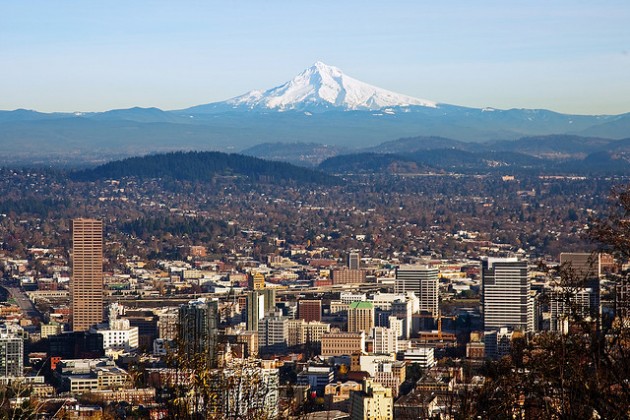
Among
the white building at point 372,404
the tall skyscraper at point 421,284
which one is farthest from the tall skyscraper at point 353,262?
the white building at point 372,404

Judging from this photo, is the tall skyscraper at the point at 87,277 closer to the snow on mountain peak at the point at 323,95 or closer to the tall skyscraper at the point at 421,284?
the tall skyscraper at the point at 421,284

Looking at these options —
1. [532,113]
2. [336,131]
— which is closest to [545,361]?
[336,131]

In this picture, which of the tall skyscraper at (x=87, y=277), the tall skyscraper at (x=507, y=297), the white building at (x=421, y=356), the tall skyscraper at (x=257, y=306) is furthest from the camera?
the tall skyscraper at (x=87, y=277)

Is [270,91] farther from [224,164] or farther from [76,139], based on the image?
[224,164]

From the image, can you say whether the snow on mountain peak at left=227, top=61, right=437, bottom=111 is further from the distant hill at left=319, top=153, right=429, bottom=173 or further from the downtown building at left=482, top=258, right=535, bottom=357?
the downtown building at left=482, top=258, right=535, bottom=357

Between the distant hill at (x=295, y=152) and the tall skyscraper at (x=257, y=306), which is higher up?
the distant hill at (x=295, y=152)

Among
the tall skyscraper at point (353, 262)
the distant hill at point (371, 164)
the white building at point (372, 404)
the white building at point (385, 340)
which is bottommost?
the tall skyscraper at point (353, 262)

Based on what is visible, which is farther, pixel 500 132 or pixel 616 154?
pixel 500 132

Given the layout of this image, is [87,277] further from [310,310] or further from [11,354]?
[11,354]
